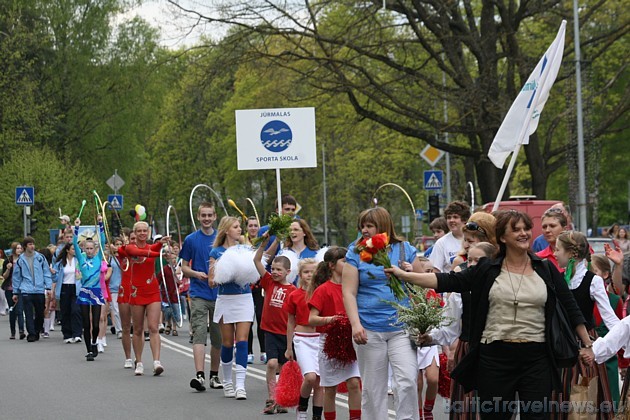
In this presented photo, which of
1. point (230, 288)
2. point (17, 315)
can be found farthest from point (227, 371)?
point (17, 315)

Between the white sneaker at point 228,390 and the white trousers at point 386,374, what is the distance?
4.30m

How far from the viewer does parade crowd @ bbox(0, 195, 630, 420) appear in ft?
24.6

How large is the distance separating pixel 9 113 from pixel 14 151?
1769 millimetres

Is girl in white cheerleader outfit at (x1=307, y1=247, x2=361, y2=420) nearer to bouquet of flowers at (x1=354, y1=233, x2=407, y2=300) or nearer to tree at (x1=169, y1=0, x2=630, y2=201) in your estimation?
bouquet of flowers at (x1=354, y1=233, x2=407, y2=300)

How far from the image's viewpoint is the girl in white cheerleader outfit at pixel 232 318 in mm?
13125

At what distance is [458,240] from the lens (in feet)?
39.3

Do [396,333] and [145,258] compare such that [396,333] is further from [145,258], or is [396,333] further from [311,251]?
[145,258]

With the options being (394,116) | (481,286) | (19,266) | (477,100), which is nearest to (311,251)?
(481,286)

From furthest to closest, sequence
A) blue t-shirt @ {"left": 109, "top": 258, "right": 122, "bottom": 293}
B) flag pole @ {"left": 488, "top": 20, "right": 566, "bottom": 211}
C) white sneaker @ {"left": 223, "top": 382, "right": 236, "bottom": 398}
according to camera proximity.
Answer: blue t-shirt @ {"left": 109, "top": 258, "right": 122, "bottom": 293}, white sneaker @ {"left": 223, "top": 382, "right": 236, "bottom": 398}, flag pole @ {"left": 488, "top": 20, "right": 566, "bottom": 211}

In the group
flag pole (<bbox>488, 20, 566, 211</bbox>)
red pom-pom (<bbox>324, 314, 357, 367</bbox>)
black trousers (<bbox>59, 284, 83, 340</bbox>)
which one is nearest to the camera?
red pom-pom (<bbox>324, 314, 357, 367</bbox>)

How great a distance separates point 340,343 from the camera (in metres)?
9.92

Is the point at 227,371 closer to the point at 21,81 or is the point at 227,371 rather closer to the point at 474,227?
the point at 474,227

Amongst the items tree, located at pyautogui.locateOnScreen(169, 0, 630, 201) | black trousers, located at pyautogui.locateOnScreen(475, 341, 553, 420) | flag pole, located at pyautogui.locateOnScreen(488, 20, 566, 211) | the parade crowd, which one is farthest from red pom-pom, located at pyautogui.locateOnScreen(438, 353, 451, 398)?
tree, located at pyautogui.locateOnScreen(169, 0, 630, 201)

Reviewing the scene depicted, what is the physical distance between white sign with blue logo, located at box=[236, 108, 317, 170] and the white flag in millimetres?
4547
